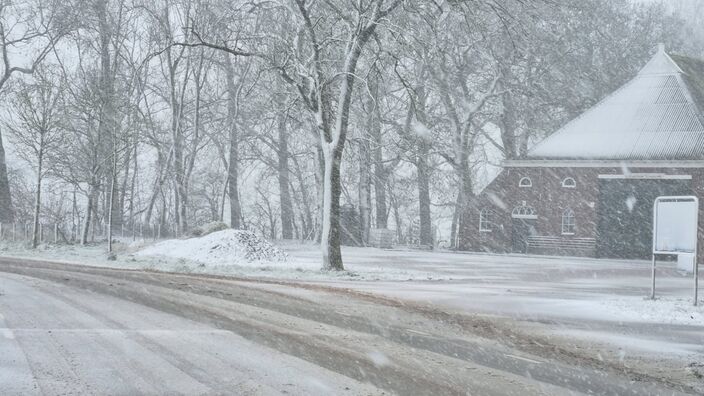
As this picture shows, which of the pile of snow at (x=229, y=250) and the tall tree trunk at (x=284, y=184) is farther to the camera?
the tall tree trunk at (x=284, y=184)

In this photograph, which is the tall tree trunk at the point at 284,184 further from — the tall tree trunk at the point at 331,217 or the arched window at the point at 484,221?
the tall tree trunk at the point at 331,217

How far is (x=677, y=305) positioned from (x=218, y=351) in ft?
30.5

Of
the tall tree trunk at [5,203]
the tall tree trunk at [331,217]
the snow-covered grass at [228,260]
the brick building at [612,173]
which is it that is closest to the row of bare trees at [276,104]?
the tall tree trunk at [5,203]

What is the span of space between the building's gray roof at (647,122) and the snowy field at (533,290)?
10.9 metres

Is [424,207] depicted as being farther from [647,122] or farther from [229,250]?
[229,250]

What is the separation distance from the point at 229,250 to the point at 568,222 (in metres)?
21.6

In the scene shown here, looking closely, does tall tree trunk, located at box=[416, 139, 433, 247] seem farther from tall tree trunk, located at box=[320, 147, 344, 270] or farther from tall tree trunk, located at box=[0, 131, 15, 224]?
tall tree trunk, located at box=[320, 147, 344, 270]

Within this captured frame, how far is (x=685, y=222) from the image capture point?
14.9 metres

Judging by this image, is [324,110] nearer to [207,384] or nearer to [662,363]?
[662,363]

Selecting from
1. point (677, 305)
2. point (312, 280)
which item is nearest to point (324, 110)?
point (312, 280)

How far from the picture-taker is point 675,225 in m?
15.1

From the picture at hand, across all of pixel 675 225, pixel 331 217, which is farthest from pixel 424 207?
pixel 675 225

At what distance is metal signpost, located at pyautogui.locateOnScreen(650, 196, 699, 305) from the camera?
1459cm

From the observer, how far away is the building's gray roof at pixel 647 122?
37938mm
